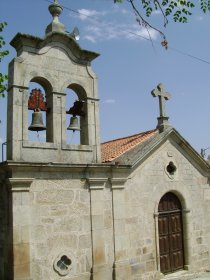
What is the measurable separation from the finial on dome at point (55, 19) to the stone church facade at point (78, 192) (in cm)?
4

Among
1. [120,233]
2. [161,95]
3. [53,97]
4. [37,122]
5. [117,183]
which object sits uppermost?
[161,95]

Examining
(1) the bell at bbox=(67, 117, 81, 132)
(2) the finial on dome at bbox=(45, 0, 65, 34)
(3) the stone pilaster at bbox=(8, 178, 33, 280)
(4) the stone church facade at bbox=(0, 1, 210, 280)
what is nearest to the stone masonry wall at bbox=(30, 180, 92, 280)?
(4) the stone church facade at bbox=(0, 1, 210, 280)

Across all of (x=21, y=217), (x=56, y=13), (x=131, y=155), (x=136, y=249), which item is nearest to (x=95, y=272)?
(x=136, y=249)

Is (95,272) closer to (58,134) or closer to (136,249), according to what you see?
(136,249)

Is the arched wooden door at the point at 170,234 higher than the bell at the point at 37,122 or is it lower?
lower

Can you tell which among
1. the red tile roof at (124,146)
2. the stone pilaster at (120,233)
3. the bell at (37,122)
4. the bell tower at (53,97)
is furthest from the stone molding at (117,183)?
the bell at (37,122)

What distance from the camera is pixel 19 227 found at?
259 inches

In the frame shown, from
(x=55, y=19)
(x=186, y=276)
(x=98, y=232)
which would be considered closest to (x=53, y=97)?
(x=55, y=19)

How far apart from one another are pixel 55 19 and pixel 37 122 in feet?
8.62

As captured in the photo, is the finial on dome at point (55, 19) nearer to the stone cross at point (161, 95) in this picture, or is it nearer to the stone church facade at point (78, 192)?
the stone church facade at point (78, 192)

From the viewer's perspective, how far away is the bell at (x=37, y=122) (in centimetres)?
722

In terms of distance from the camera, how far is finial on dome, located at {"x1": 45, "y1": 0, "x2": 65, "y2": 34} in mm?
7828

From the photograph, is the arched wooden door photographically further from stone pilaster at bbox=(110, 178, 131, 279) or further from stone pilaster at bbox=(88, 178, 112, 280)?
stone pilaster at bbox=(88, 178, 112, 280)

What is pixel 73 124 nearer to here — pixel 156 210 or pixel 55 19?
pixel 55 19
